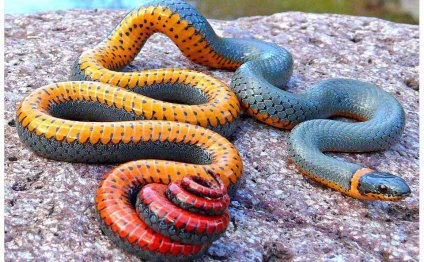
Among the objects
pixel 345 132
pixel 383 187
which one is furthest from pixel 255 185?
pixel 345 132

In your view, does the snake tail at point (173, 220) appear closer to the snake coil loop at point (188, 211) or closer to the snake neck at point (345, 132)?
the snake coil loop at point (188, 211)

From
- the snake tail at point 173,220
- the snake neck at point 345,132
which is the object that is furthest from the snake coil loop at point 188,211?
the snake neck at point 345,132

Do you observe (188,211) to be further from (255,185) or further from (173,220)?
(255,185)

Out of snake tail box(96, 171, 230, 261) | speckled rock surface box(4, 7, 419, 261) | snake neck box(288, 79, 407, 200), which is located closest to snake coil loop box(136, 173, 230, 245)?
snake tail box(96, 171, 230, 261)

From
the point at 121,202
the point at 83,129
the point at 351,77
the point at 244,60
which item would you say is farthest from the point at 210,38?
the point at 121,202

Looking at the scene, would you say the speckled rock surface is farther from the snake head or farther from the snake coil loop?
the snake coil loop
